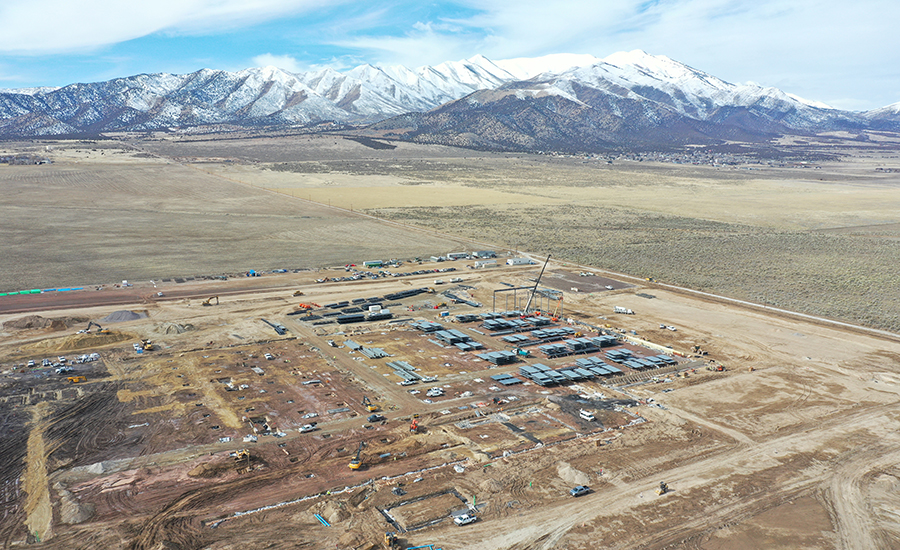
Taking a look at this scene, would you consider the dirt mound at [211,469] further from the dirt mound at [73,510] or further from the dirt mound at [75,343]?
the dirt mound at [75,343]

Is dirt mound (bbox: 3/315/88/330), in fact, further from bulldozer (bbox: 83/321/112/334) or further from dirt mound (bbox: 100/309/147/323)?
dirt mound (bbox: 100/309/147/323)

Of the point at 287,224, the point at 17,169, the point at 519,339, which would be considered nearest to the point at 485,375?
the point at 519,339

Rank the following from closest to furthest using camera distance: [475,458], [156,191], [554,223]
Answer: [475,458] < [554,223] < [156,191]

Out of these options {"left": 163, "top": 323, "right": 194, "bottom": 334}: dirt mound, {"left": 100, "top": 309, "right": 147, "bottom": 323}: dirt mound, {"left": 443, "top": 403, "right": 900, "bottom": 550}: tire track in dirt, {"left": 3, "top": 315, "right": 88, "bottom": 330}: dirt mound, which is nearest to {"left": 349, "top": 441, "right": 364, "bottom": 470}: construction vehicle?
{"left": 443, "top": 403, "right": 900, "bottom": 550}: tire track in dirt

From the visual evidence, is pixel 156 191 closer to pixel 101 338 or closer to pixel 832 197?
pixel 101 338

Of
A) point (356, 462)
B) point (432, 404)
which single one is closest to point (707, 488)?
point (432, 404)

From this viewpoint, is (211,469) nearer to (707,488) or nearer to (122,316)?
(707,488)

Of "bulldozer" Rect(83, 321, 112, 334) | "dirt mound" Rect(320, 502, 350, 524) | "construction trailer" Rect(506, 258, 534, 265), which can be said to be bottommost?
"dirt mound" Rect(320, 502, 350, 524)
